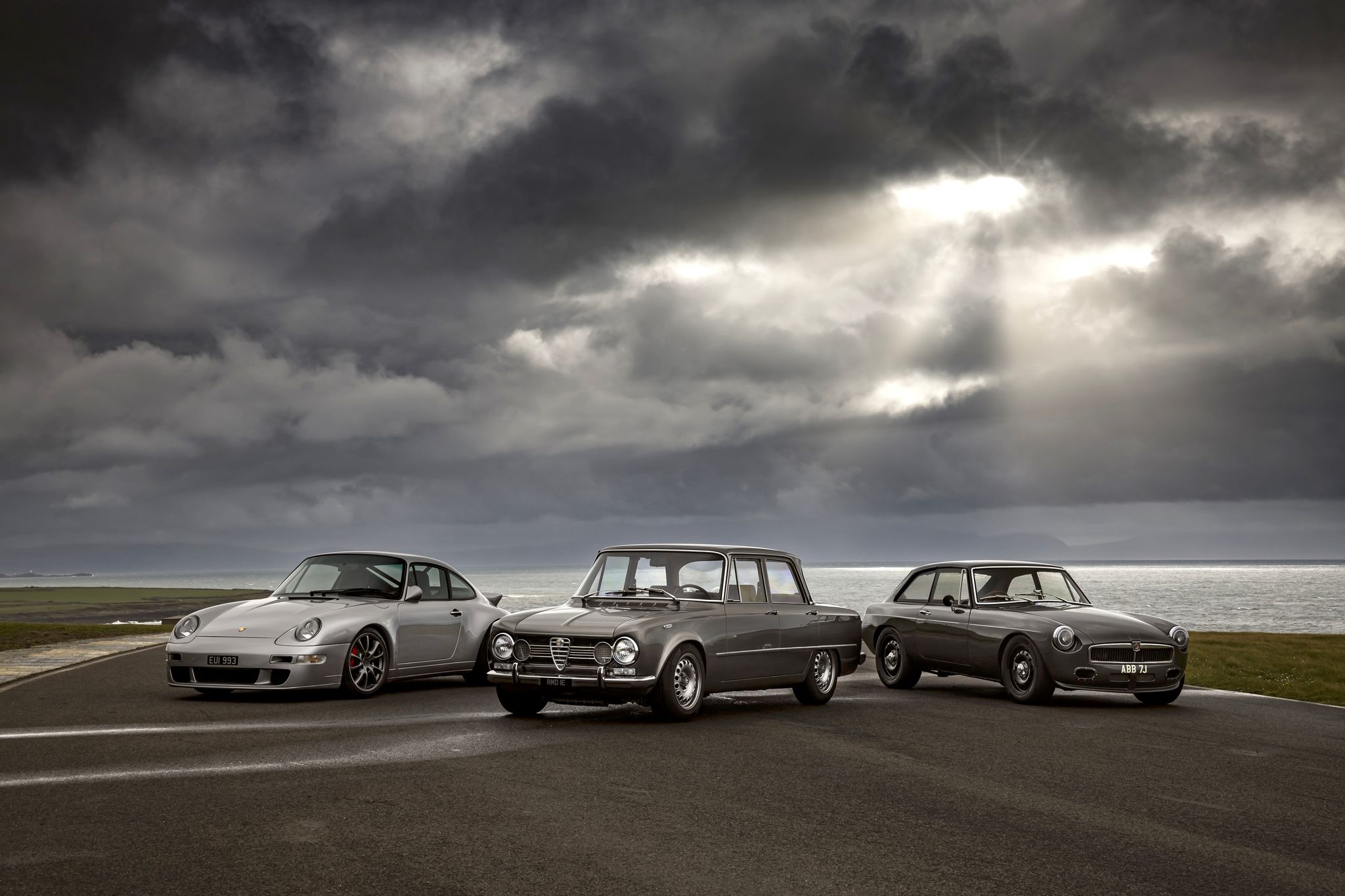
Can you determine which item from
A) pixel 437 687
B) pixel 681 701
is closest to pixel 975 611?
pixel 681 701

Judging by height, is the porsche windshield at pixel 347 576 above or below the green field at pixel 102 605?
below

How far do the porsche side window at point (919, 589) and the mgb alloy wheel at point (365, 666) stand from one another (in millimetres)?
A: 6966

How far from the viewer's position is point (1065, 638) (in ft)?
43.2

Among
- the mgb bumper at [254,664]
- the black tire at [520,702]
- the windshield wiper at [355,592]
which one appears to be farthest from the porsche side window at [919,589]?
the mgb bumper at [254,664]

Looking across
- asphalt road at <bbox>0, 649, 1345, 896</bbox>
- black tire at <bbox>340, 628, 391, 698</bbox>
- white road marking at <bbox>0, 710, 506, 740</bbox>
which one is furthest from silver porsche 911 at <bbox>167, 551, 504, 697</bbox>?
white road marking at <bbox>0, 710, 506, 740</bbox>

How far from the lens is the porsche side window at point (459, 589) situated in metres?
15.0

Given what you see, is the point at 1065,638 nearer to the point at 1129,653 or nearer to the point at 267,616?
the point at 1129,653

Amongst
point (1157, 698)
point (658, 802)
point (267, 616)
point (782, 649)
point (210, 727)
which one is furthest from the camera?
point (1157, 698)

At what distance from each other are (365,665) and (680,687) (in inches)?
161

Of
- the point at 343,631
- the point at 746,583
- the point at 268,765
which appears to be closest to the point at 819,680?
the point at 746,583

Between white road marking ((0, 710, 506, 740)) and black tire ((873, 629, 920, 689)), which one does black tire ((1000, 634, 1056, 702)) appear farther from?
white road marking ((0, 710, 506, 740))

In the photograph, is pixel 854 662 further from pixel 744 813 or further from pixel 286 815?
pixel 286 815

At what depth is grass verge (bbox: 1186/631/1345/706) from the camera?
16500 millimetres

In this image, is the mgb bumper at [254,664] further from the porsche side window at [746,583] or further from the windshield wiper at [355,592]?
the porsche side window at [746,583]
